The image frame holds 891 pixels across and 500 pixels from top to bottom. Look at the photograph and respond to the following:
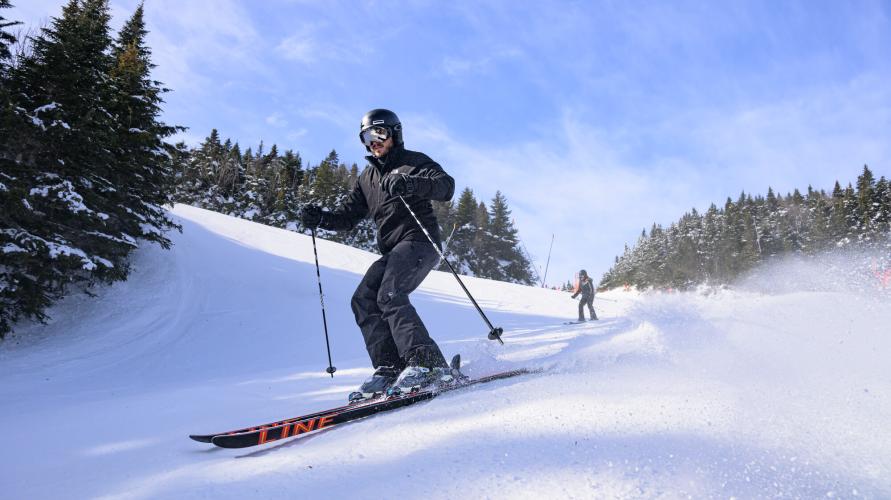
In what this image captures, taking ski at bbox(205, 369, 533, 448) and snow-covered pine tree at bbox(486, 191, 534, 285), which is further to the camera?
snow-covered pine tree at bbox(486, 191, 534, 285)

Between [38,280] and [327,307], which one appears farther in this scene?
[327,307]

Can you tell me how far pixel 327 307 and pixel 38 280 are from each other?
23.0 ft

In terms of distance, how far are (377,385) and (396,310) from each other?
1.83ft

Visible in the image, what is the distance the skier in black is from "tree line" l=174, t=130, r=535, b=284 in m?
36.8

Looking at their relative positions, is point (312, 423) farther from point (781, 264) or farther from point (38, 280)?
point (781, 264)

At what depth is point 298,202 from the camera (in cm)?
5119

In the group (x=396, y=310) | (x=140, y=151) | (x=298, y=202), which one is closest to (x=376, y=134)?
(x=396, y=310)

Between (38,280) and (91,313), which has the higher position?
(38,280)

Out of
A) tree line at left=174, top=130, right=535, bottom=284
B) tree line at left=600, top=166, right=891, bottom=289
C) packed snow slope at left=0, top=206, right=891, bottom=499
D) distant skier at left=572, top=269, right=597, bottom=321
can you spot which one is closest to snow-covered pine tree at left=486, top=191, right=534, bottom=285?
tree line at left=174, top=130, right=535, bottom=284

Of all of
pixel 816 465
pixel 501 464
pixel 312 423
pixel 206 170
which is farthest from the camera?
pixel 206 170

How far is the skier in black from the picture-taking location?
3.41 metres

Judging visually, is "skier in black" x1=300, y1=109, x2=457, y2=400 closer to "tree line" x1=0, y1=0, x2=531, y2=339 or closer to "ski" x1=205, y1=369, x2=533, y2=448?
"ski" x1=205, y1=369, x2=533, y2=448

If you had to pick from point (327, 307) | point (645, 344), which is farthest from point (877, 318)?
point (327, 307)

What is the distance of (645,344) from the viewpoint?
412 cm
